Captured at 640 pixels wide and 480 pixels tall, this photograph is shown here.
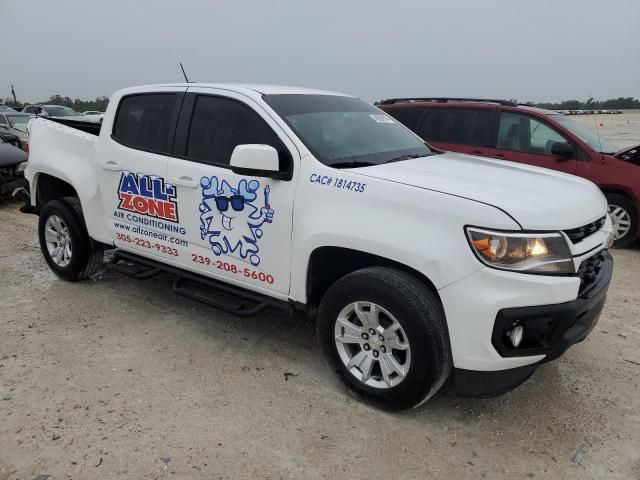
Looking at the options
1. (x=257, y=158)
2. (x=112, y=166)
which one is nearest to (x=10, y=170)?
(x=112, y=166)

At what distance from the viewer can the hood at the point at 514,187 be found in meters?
2.62

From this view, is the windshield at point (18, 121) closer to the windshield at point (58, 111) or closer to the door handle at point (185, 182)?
the windshield at point (58, 111)

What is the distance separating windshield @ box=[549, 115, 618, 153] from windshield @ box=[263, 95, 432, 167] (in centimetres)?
362

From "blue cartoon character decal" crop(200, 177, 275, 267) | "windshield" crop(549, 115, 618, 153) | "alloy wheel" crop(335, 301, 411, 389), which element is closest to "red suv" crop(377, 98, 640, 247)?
"windshield" crop(549, 115, 618, 153)

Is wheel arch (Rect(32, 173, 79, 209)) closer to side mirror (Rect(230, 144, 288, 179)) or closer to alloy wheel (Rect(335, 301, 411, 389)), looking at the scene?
side mirror (Rect(230, 144, 288, 179))

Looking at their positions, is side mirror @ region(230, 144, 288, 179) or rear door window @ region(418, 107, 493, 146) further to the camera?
rear door window @ region(418, 107, 493, 146)

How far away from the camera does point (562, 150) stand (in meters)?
6.39

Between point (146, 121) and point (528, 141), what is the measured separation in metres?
4.74

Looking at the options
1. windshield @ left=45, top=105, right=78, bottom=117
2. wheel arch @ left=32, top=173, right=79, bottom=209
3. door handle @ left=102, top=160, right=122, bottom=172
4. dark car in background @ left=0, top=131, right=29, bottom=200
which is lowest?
windshield @ left=45, top=105, right=78, bottom=117

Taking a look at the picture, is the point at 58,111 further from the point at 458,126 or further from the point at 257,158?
the point at 257,158

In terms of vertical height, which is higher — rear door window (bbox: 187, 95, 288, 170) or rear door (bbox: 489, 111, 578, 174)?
rear door window (bbox: 187, 95, 288, 170)

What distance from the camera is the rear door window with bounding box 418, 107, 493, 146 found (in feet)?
22.7

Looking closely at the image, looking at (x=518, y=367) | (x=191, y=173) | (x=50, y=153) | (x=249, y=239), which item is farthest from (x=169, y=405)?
(x=50, y=153)

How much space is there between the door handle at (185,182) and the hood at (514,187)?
1.21 meters
